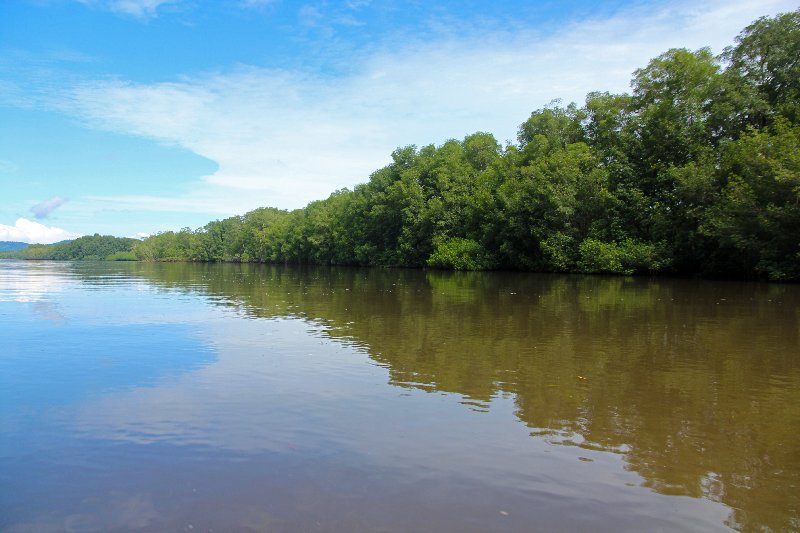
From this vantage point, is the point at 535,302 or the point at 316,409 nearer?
the point at 316,409

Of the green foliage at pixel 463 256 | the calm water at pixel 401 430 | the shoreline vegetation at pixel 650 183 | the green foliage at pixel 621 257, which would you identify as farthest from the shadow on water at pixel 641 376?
the green foliage at pixel 463 256

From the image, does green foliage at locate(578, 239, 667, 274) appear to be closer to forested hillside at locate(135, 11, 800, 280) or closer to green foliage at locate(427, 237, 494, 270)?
forested hillside at locate(135, 11, 800, 280)

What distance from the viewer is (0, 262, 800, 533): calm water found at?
414 centimetres

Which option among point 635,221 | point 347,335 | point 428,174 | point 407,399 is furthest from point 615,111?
point 407,399

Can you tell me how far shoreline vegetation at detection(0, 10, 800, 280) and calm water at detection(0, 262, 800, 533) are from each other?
24087 millimetres

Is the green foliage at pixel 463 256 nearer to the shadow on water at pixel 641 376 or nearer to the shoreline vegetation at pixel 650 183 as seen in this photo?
the shoreline vegetation at pixel 650 183

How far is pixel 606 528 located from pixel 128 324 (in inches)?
552

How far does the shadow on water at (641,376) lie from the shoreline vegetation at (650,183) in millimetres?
16981

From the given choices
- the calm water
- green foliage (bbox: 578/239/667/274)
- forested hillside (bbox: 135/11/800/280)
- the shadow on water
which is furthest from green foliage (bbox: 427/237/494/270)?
the calm water

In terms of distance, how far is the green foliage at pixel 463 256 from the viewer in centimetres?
5403

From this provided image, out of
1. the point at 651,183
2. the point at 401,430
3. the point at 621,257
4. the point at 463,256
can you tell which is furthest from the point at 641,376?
the point at 463,256

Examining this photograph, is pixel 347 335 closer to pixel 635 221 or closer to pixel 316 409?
pixel 316 409

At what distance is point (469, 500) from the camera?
429 centimetres

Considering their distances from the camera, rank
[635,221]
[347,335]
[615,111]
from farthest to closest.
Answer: [615,111] → [635,221] → [347,335]
